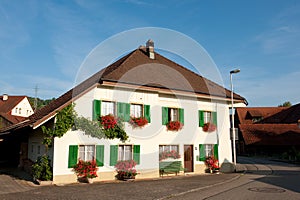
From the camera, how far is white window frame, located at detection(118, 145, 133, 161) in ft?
50.7

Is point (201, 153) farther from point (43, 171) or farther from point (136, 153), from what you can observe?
point (43, 171)

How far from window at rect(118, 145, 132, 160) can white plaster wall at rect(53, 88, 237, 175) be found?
37cm

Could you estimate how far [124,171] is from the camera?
15039mm

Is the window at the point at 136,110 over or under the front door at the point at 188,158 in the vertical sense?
over

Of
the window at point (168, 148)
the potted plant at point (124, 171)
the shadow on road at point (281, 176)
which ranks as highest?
the window at point (168, 148)

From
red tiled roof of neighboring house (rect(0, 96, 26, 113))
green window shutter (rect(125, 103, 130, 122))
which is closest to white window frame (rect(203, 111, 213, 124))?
green window shutter (rect(125, 103, 130, 122))

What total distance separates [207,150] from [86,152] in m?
8.18

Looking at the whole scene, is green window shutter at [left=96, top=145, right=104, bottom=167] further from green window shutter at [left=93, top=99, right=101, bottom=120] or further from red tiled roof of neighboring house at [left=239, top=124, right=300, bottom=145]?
red tiled roof of neighboring house at [left=239, top=124, right=300, bottom=145]

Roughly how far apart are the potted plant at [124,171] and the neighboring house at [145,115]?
0.34 meters

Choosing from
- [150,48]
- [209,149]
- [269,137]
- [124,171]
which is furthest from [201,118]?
[269,137]

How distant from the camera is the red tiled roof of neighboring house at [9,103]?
179ft

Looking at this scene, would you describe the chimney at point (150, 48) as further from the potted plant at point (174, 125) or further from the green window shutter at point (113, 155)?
the green window shutter at point (113, 155)

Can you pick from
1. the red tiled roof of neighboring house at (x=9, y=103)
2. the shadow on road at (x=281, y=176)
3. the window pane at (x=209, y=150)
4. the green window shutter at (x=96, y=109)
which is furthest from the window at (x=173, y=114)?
the red tiled roof of neighboring house at (x=9, y=103)

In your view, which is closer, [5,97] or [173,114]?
[173,114]
